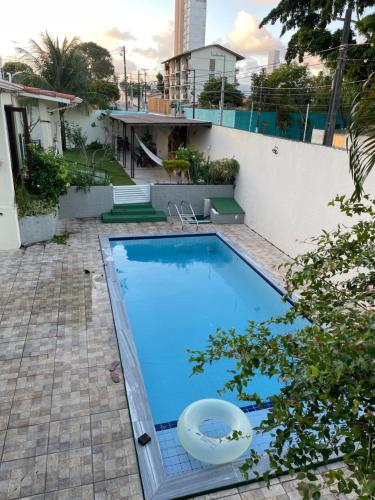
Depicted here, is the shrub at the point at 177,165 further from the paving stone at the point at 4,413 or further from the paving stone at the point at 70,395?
the paving stone at the point at 4,413

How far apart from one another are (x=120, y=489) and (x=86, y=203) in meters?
9.33

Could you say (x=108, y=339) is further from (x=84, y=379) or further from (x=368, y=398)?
(x=368, y=398)

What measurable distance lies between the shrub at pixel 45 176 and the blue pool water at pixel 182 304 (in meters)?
2.10

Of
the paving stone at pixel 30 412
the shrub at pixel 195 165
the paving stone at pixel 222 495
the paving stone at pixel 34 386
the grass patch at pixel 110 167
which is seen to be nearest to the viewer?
the paving stone at pixel 222 495

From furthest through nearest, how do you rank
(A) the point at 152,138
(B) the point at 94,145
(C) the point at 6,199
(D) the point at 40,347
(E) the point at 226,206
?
(B) the point at 94,145 < (A) the point at 152,138 < (E) the point at 226,206 < (C) the point at 6,199 < (D) the point at 40,347

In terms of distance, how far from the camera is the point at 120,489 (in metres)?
3.40

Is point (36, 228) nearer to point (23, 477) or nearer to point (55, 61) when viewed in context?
point (23, 477)

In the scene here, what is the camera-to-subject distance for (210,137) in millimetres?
15086

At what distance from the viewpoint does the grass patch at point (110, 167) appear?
14.5 meters

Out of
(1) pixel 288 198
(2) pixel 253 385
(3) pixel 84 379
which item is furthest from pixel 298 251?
(3) pixel 84 379

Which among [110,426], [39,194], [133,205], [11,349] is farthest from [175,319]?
[133,205]

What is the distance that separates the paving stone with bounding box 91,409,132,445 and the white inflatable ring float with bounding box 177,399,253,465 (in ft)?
→ 2.14

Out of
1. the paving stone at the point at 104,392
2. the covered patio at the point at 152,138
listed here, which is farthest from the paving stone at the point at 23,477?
the covered patio at the point at 152,138

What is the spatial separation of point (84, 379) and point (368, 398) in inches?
163
